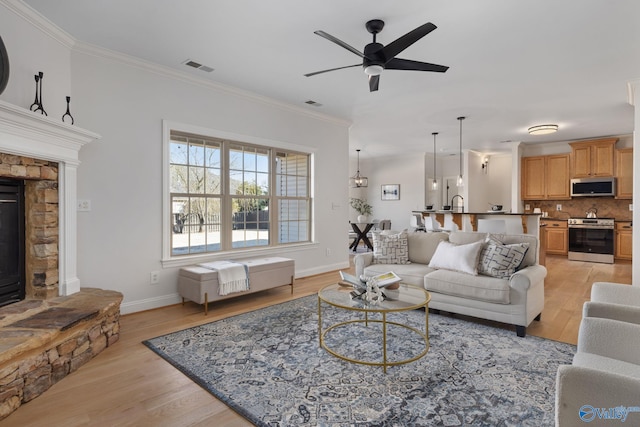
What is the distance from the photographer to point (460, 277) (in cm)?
337

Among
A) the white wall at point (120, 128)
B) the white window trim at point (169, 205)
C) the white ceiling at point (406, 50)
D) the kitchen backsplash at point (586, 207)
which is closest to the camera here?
the white ceiling at point (406, 50)

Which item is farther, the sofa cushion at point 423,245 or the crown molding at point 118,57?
the sofa cushion at point 423,245

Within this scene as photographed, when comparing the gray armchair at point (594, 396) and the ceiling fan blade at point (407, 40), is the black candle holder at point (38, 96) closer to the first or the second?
the ceiling fan blade at point (407, 40)

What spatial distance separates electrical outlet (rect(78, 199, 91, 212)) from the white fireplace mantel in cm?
20

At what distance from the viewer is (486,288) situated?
10.4 feet

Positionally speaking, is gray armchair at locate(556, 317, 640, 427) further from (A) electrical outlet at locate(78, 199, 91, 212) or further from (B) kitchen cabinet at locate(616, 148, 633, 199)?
(B) kitchen cabinet at locate(616, 148, 633, 199)

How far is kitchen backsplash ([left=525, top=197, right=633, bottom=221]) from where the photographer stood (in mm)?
7395

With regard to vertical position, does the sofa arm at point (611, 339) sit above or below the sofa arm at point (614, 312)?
below

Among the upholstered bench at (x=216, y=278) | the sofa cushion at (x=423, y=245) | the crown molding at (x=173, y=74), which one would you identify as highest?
the crown molding at (x=173, y=74)

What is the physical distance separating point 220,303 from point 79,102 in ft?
8.29

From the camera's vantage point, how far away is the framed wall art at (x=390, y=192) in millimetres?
10188

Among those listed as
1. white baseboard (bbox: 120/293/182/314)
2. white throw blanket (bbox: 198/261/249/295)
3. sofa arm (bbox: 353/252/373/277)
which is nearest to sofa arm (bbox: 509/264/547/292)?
sofa arm (bbox: 353/252/373/277)

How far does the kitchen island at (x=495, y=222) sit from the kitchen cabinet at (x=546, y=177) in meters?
2.79

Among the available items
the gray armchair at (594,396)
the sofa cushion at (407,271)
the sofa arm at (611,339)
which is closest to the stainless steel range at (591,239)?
the sofa cushion at (407,271)
